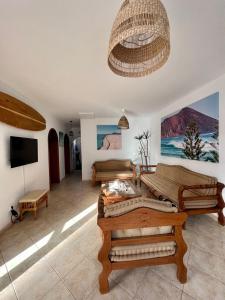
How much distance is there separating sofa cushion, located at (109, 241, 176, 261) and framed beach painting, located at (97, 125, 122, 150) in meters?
4.34

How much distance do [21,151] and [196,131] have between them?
3.53 metres

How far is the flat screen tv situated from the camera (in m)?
2.48

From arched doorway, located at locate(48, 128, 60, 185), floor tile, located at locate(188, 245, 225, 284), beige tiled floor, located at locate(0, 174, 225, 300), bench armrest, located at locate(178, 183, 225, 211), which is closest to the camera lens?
beige tiled floor, located at locate(0, 174, 225, 300)

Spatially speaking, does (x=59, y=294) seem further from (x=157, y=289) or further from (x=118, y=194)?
(x=118, y=194)

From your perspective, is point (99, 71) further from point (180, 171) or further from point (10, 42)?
point (180, 171)

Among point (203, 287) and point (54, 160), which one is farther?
point (54, 160)

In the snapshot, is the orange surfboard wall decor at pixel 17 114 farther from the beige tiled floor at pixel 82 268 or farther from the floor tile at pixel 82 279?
the floor tile at pixel 82 279

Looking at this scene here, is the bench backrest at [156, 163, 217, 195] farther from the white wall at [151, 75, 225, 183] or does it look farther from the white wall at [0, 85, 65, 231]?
the white wall at [0, 85, 65, 231]

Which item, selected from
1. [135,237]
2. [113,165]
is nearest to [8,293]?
[135,237]

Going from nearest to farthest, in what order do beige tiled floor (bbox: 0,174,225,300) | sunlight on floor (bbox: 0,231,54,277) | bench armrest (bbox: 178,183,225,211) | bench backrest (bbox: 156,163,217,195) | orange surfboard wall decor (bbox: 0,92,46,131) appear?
beige tiled floor (bbox: 0,174,225,300)
sunlight on floor (bbox: 0,231,54,277)
bench armrest (bbox: 178,183,225,211)
orange surfboard wall decor (bbox: 0,92,46,131)
bench backrest (bbox: 156,163,217,195)

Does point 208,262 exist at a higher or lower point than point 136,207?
lower

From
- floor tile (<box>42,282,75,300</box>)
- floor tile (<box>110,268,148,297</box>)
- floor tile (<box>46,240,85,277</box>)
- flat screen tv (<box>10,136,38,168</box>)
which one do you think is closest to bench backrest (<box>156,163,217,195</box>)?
floor tile (<box>110,268,148,297</box>)

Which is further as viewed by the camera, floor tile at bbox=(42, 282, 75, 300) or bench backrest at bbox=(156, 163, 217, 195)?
bench backrest at bbox=(156, 163, 217, 195)

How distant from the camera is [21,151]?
272 cm
